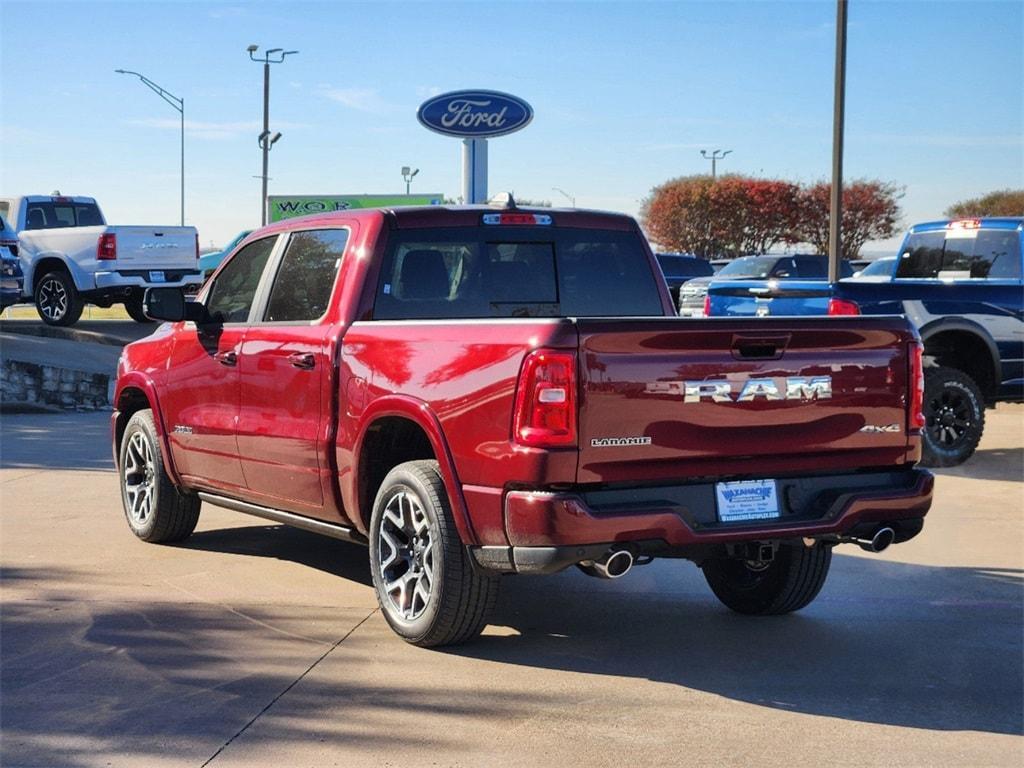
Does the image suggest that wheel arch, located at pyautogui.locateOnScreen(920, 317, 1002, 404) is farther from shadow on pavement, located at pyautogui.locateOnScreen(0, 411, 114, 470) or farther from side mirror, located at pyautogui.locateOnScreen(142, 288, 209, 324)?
shadow on pavement, located at pyautogui.locateOnScreen(0, 411, 114, 470)

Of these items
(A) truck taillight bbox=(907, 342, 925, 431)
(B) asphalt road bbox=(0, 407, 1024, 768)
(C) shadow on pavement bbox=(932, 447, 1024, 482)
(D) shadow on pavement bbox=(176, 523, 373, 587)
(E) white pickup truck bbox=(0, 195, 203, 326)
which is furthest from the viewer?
(E) white pickup truck bbox=(0, 195, 203, 326)

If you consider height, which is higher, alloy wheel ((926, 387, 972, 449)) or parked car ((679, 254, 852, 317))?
parked car ((679, 254, 852, 317))

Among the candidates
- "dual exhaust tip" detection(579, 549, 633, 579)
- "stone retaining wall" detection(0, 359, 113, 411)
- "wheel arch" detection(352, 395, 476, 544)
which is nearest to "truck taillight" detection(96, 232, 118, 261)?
"stone retaining wall" detection(0, 359, 113, 411)

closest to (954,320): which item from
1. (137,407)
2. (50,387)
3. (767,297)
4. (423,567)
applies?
(767,297)

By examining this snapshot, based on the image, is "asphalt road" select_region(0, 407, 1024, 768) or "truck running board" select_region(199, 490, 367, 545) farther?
"truck running board" select_region(199, 490, 367, 545)

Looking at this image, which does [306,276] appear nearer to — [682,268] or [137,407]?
[137,407]

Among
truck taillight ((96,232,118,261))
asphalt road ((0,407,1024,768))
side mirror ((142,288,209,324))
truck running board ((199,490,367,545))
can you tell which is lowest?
asphalt road ((0,407,1024,768))

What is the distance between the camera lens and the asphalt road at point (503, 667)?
4770 millimetres

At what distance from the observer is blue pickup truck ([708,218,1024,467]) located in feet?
38.1

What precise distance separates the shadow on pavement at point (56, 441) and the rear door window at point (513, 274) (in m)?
5.81

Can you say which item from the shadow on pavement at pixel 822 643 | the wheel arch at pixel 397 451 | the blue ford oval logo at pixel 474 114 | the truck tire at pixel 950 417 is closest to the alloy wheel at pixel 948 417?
the truck tire at pixel 950 417

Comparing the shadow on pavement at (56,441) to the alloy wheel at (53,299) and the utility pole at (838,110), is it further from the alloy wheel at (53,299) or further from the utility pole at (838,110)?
the utility pole at (838,110)

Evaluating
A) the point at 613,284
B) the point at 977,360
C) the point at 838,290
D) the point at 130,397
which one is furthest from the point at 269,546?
the point at 977,360

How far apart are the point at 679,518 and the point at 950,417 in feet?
23.4
